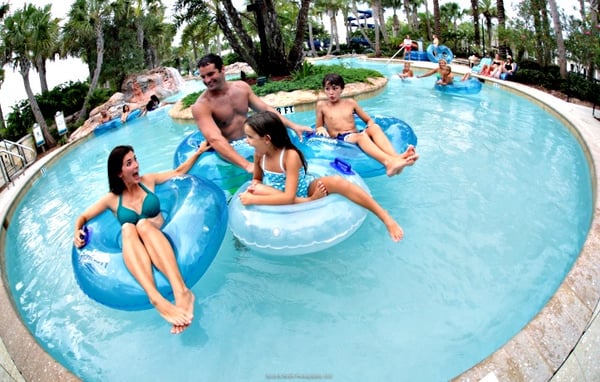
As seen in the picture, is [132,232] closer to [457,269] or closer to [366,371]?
[366,371]

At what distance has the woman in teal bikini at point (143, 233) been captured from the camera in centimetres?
258

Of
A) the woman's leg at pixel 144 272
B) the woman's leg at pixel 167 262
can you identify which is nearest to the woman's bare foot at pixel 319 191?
the woman's leg at pixel 167 262

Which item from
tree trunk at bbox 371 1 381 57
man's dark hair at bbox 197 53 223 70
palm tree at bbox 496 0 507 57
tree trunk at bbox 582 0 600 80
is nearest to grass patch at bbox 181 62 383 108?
palm tree at bbox 496 0 507 57

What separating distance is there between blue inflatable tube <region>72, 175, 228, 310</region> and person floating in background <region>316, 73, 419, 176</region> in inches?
63.8

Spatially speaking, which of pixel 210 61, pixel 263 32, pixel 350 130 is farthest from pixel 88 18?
pixel 350 130

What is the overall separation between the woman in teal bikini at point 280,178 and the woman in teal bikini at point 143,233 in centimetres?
74

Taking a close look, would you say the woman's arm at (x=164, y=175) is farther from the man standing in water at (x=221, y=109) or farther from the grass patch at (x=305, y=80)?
the grass patch at (x=305, y=80)

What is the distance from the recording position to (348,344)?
2.80 meters

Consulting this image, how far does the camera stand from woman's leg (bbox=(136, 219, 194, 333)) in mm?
2590

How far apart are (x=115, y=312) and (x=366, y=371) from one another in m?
2.14

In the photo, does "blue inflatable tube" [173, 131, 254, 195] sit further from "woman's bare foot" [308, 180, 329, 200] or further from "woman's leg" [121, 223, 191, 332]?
"woman's leg" [121, 223, 191, 332]

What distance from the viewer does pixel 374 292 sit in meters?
3.26

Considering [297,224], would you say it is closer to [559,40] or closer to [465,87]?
[465,87]

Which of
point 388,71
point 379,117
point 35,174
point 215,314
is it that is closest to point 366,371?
point 215,314
